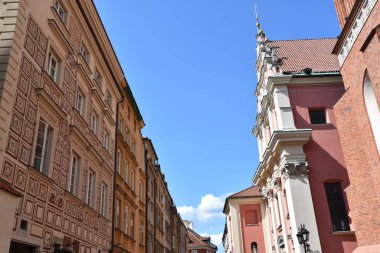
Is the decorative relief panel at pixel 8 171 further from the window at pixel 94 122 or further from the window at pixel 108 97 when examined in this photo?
the window at pixel 108 97

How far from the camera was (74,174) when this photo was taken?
543 inches

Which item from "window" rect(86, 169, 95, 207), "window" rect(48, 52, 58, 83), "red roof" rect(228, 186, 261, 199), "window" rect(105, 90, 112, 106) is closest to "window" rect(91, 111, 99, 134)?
"window" rect(86, 169, 95, 207)

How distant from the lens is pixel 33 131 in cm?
1026

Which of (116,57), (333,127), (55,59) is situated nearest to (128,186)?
(116,57)

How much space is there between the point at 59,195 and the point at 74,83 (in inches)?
185

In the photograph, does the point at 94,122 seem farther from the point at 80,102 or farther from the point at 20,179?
the point at 20,179

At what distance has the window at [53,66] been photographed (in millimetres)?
12391

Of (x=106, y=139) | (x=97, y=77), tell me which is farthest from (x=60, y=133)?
(x=106, y=139)

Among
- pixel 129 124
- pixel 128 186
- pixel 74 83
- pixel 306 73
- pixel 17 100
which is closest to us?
pixel 17 100

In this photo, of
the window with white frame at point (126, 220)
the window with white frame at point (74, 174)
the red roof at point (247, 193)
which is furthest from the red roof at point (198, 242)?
the window with white frame at point (74, 174)

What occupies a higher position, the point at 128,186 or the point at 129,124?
the point at 129,124

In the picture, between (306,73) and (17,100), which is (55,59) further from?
(306,73)

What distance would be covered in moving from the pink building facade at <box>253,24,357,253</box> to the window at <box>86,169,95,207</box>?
14011 millimetres

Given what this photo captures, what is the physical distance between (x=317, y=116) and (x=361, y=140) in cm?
1086
